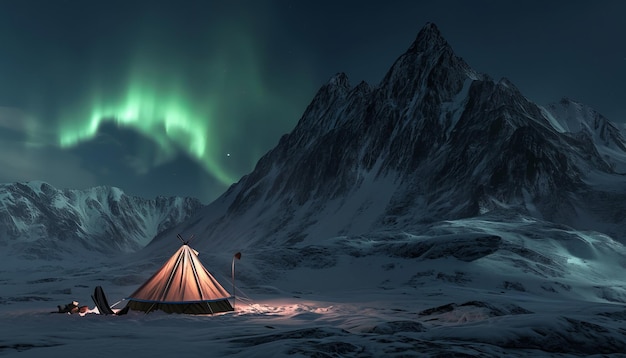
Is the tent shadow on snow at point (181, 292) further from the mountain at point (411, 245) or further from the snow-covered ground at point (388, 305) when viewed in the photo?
the mountain at point (411, 245)

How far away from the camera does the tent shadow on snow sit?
21594mm

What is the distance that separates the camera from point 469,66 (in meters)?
167

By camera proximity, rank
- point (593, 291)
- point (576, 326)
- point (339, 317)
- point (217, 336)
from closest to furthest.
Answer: point (576, 326) < point (217, 336) < point (339, 317) < point (593, 291)

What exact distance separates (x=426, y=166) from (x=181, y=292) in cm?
11676

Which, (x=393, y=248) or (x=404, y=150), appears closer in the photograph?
(x=393, y=248)

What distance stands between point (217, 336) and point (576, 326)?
31.7 feet

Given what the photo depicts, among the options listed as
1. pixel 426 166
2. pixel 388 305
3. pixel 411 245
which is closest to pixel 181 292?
pixel 388 305

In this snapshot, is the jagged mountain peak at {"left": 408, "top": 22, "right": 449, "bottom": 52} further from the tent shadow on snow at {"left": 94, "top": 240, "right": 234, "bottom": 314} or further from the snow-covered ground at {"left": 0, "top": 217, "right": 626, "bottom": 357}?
the tent shadow on snow at {"left": 94, "top": 240, "right": 234, "bottom": 314}

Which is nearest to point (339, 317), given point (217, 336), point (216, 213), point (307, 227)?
point (217, 336)

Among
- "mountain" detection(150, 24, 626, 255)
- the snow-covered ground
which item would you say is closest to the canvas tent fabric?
the snow-covered ground

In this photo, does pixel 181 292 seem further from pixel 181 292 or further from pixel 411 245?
pixel 411 245

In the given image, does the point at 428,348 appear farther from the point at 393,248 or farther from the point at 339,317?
the point at 393,248

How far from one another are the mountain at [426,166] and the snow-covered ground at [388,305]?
Result: 31.7m

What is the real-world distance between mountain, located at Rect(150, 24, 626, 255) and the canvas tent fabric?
228 feet
